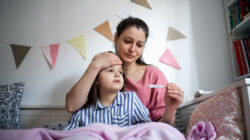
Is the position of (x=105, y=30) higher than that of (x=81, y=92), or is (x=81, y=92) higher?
(x=105, y=30)

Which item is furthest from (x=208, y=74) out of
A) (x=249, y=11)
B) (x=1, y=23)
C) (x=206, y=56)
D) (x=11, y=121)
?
(x=1, y=23)

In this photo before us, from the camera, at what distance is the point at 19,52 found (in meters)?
1.61

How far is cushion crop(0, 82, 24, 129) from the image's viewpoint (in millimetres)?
1325

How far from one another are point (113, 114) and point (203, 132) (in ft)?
1.30

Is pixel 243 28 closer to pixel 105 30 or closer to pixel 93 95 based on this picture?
pixel 105 30

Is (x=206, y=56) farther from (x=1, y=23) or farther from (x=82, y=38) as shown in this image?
(x=1, y=23)

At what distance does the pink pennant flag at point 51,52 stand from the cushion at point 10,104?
27 centimetres

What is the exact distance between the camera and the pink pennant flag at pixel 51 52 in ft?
5.27

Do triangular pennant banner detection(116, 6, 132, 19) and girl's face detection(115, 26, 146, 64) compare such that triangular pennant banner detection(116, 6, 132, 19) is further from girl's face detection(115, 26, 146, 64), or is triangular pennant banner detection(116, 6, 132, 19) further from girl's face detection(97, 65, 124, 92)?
girl's face detection(97, 65, 124, 92)

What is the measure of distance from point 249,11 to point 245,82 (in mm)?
1009

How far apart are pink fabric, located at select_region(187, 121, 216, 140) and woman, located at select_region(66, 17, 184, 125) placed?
154mm

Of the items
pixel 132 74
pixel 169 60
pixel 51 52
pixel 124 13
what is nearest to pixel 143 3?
pixel 124 13

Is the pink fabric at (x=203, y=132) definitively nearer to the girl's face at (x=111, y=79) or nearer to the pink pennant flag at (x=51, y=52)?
the girl's face at (x=111, y=79)

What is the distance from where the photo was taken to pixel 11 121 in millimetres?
1349
